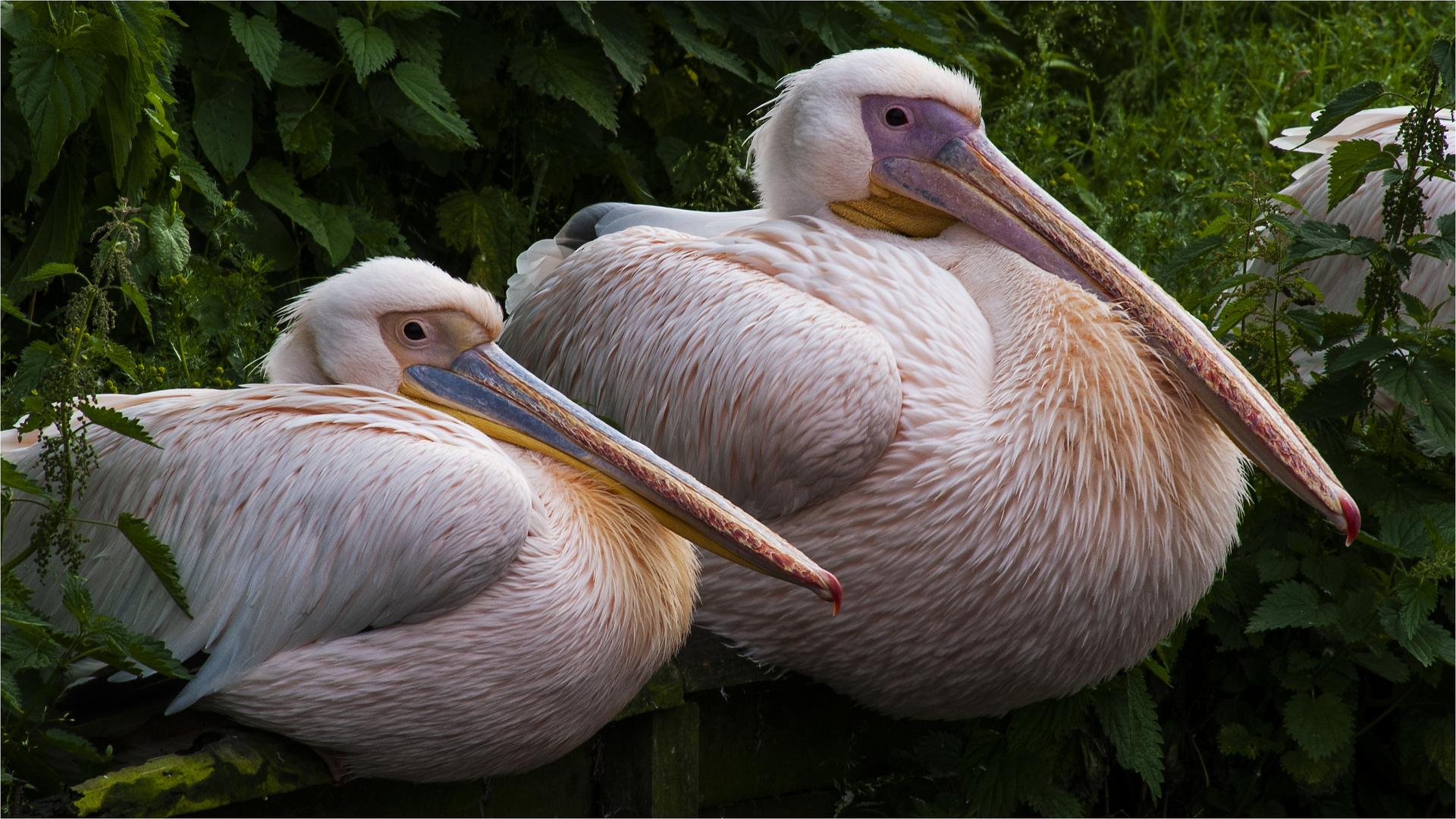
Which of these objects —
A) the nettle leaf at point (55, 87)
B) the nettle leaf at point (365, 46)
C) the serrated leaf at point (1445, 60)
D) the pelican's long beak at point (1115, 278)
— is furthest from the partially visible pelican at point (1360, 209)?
the nettle leaf at point (55, 87)

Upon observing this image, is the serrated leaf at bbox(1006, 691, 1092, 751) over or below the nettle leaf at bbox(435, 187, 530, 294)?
below

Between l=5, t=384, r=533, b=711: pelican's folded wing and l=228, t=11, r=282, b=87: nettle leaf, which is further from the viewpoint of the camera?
l=228, t=11, r=282, b=87: nettle leaf

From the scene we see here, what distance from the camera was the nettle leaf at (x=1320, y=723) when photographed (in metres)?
2.66

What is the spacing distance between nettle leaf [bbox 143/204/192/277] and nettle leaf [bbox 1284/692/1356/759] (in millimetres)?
2351

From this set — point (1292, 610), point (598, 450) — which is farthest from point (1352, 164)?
point (598, 450)

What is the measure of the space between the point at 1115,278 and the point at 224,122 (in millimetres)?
1977

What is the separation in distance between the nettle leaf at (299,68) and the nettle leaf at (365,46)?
0.48 feet

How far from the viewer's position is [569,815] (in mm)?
2365

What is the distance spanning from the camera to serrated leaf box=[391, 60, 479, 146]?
3107mm

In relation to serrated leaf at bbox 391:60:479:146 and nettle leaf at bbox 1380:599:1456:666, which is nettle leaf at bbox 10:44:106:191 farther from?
nettle leaf at bbox 1380:599:1456:666

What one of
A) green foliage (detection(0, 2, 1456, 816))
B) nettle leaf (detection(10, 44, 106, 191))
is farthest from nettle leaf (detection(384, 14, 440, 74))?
nettle leaf (detection(10, 44, 106, 191))

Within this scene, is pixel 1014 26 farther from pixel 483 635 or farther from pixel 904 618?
pixel 483 635

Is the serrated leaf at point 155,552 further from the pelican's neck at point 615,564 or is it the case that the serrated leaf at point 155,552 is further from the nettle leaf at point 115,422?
the pelican's neck at point 615,564

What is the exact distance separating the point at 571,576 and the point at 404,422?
1.08 feet
